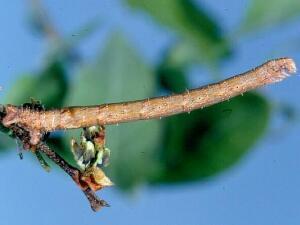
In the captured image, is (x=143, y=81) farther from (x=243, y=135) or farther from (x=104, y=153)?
(x=104, y=153)

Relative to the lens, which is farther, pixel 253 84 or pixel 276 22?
pixel 276 22

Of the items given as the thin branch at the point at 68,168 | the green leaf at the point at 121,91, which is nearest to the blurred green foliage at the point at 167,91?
the green leaf at the point at 121,91

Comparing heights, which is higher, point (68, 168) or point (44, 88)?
point (44, 88)

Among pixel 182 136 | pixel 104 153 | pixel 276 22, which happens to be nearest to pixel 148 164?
pixel 182 136

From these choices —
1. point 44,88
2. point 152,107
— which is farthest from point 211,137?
→ point 152,107

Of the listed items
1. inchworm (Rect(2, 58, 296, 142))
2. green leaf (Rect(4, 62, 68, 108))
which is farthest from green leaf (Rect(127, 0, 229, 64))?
inchworm (Rect(2, 58, 296, 142))

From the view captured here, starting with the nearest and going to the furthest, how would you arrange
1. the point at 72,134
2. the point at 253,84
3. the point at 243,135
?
the point at 253,84
the point at 72,134
the point at 243,135

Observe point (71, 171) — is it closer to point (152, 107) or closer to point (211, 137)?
point (152, 107)
